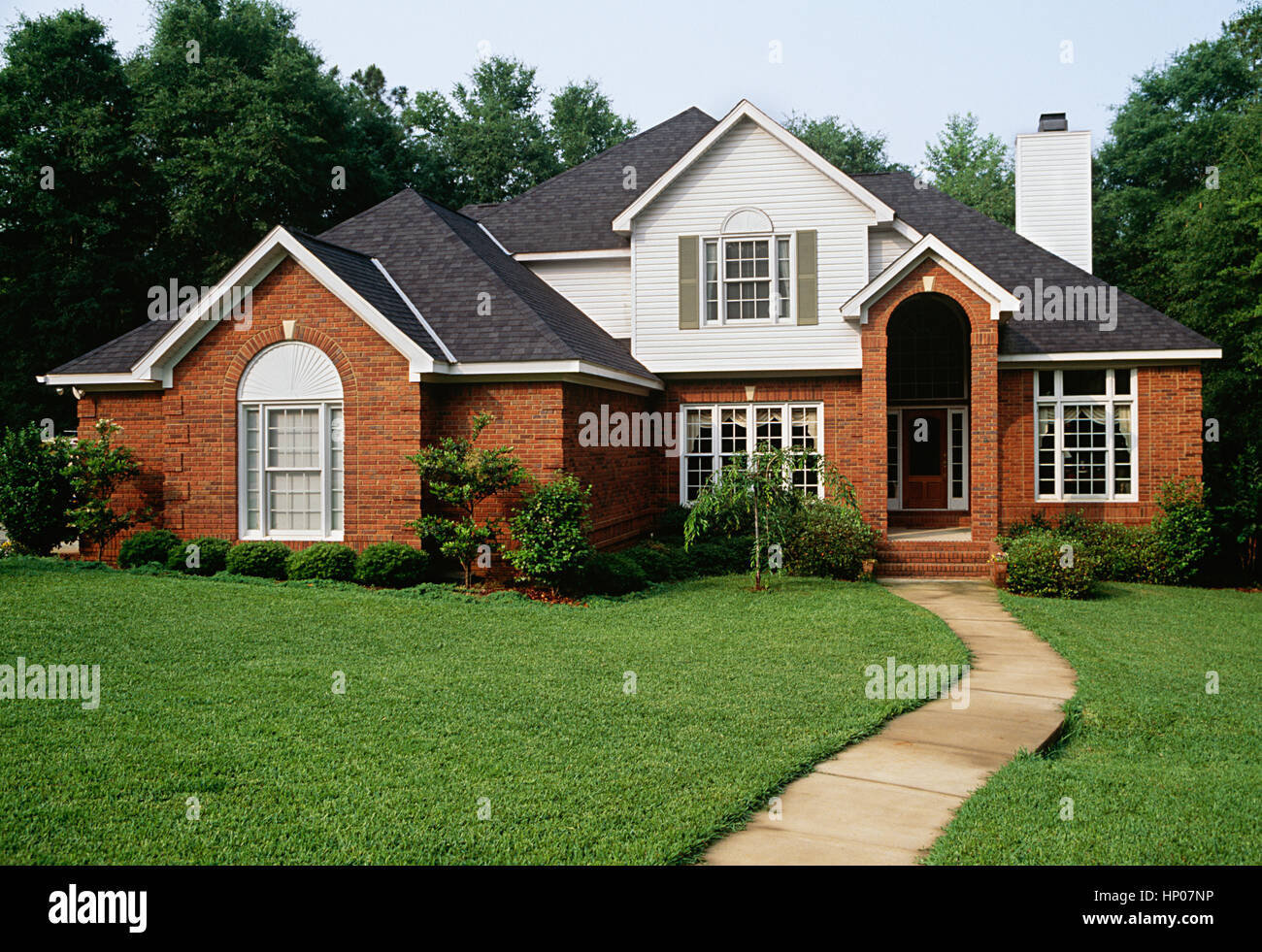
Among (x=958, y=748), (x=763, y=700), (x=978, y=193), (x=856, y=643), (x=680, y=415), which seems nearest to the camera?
(x=958, y=748)

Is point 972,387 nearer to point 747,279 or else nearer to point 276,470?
point 747,279

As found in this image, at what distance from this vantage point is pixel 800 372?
19031 millimetres

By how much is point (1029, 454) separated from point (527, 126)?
114ft

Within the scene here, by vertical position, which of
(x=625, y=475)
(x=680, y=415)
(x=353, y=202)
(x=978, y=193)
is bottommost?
(x=625, y=475)

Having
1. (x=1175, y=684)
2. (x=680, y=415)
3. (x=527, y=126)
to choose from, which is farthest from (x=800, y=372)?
(x=527, y=126)

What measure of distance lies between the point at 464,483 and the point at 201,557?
433 cm

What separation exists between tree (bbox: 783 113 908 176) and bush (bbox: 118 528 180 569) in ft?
134

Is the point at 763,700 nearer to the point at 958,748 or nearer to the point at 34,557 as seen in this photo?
the point at 958,748

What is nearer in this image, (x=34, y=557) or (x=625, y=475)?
(x=34, y=557)

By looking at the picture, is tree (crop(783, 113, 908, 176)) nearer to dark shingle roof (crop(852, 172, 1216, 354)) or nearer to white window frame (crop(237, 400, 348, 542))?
dark shingle roof (crop(852, 172, 1216, 354))

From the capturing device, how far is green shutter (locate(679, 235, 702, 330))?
19203 millimetres

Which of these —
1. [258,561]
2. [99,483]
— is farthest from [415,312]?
[99,483]

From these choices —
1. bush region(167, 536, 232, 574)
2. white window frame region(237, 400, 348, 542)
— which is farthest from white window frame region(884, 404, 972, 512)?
bush region(167, 536, 232, 574)

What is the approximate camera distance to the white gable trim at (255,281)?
14.6m
